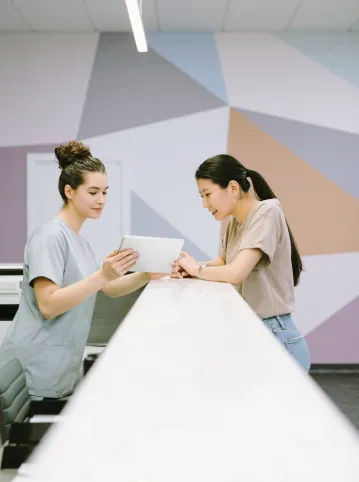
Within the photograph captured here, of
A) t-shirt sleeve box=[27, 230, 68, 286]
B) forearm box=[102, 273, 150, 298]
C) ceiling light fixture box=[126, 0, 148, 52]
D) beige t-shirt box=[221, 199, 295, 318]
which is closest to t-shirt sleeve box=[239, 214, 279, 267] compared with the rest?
beige t-shirt box=[221, 199, 295, 318]

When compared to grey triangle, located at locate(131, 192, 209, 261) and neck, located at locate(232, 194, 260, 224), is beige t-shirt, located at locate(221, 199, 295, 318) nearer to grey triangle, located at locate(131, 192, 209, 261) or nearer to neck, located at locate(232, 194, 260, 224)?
neck, located at locate(232, 194, 260, 224)

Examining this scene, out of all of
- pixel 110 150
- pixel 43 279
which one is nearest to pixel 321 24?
pixel 110 150

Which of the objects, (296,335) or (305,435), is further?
(296,335)

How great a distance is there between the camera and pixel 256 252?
1.59 metres

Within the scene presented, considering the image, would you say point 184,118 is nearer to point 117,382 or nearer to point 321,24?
point 321,24

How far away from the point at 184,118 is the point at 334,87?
4.47 feet

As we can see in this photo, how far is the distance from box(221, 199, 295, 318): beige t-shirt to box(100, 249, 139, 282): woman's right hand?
0.39 meters

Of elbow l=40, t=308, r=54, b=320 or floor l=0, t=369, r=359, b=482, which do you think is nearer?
elbow l=40, t=308, r=54, b=320

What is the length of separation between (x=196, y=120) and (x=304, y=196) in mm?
1168

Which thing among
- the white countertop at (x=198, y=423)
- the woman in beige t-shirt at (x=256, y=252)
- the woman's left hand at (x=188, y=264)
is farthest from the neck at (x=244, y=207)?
the white countertop at (x=198, y=423)

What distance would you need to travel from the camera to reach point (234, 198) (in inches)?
71.2

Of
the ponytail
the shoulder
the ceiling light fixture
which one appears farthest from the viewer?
the ceiling light fixture

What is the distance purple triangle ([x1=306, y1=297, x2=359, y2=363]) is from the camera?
158 inches

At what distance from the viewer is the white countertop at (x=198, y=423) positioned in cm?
38
